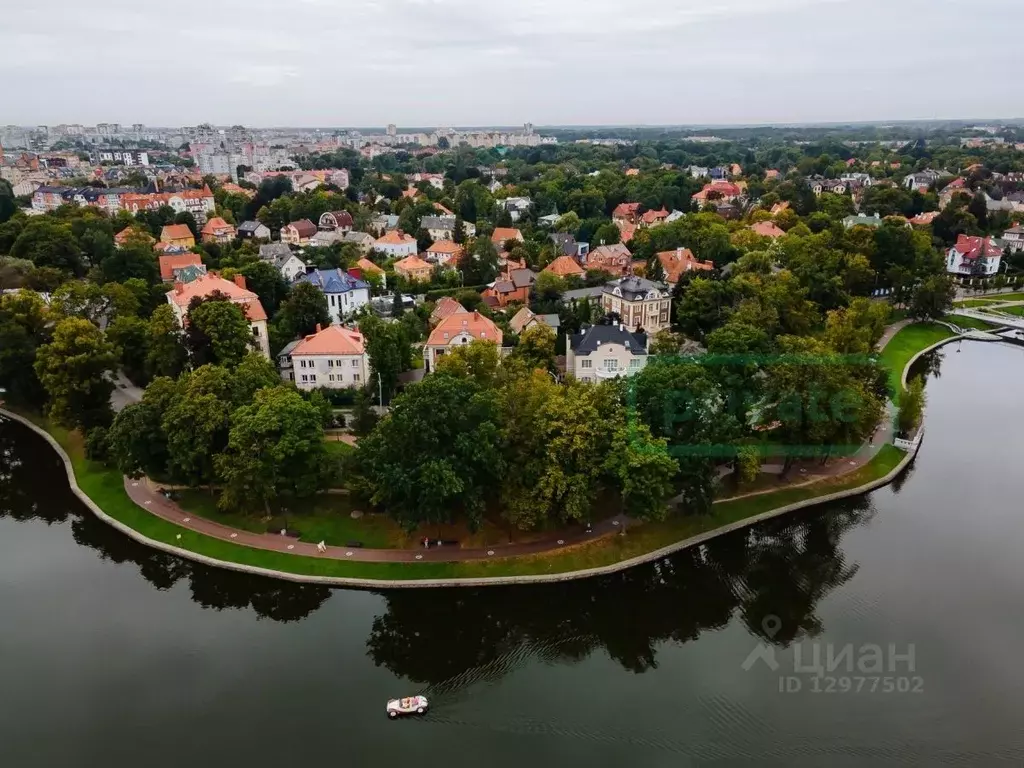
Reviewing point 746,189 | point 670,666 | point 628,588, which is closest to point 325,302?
point 628,588

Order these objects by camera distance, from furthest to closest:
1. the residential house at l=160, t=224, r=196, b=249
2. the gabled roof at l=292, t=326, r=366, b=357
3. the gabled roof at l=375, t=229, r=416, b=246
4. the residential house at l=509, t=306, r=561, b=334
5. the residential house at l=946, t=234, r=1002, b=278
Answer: the gabled roof at l=375, t=229, r=416, b=246
the residential house at l=946, t=234, r=1002, b=278
the residential house at l=160, t=224, r=196, b=249
the residential house at l=509, t=306, r=561, b=334
the gabled roof at l=292, t=326, r=366, b=357

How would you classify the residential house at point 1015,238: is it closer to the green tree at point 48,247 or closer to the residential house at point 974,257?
the residential house at point 974,257

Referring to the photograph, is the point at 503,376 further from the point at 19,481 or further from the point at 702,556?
the point at 19,481

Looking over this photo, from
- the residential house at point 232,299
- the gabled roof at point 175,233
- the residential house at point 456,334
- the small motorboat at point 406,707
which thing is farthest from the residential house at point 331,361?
the gabled roof at point 175,233

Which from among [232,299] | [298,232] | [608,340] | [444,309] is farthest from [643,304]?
[298,232]

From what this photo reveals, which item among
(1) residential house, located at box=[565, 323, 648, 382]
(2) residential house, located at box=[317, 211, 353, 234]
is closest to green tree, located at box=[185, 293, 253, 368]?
(1) residential house, located at box=[565, 323, 648, 382]

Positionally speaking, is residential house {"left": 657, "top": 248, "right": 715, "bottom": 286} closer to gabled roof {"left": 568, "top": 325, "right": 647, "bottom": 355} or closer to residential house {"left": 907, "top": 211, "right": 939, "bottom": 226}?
gabled roof {"left": 568, "top": 325, "right": 647, "bottom": 355}
